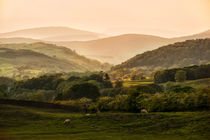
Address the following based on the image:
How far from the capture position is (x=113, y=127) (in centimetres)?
4059

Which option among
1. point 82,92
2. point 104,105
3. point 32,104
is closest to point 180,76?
point 82,92

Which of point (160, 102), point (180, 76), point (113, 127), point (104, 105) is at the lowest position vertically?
point (113, 127)

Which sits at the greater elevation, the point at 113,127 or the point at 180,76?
the point at 180,76

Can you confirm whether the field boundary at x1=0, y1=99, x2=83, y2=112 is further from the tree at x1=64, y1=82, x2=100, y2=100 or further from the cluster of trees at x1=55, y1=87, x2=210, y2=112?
the tree at x1=64, y1=82, x2=100, y2=100

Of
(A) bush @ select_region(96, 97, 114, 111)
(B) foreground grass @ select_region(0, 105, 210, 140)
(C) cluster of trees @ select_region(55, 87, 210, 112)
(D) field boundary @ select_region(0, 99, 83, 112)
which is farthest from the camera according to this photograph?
(A) bush @ select_region(96, 97, 114, 111)

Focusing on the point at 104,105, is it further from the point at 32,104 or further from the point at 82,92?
the point at 82,92

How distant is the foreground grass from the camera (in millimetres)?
32781

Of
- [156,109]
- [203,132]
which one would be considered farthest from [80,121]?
[203,132]

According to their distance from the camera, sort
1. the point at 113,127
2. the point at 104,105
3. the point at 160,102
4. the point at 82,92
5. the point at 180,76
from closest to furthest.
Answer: the point at 113,127
the point at 160,102
the point at 104,105
the point at 82,92
the point at 180,76

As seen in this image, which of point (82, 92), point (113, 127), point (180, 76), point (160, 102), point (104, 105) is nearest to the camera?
point (113, 127)

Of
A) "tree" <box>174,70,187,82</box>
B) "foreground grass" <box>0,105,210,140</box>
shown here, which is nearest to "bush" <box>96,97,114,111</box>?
"foreground grass" <box>0,105,210,140</box>

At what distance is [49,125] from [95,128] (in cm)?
844

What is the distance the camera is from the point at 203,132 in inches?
1299

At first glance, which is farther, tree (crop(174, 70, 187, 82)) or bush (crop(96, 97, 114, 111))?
tree (crop(174, 70, 187, 82))
